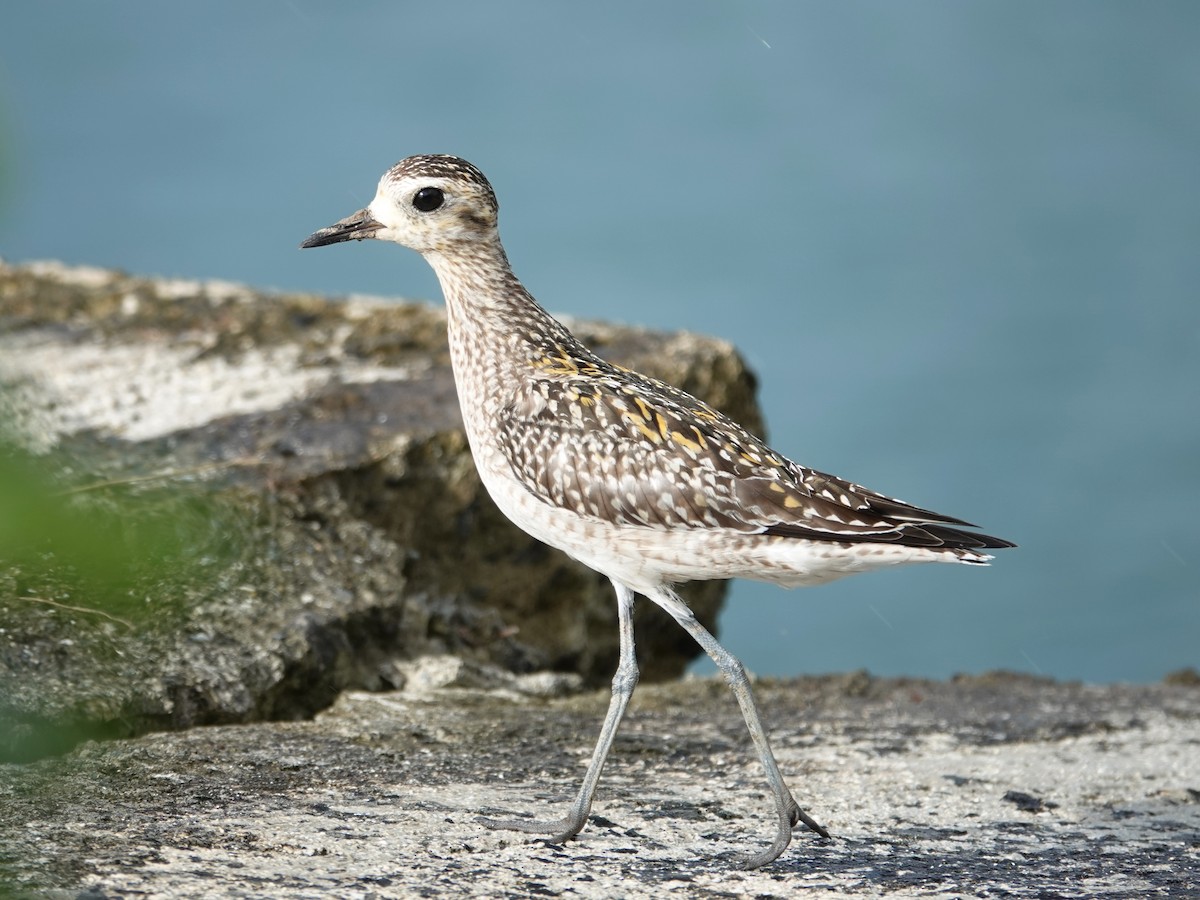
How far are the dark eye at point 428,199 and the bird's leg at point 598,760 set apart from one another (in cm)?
185

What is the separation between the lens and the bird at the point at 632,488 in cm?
545

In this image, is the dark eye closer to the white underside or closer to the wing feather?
the wing feather

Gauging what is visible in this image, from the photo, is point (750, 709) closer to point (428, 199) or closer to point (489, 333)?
point (489, 333)

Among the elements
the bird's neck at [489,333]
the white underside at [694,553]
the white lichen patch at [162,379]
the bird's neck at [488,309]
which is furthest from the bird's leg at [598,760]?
the white lichen patch at [162,379]

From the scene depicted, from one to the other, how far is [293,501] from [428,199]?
2.55 m

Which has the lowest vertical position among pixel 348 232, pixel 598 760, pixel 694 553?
pixel 598 760

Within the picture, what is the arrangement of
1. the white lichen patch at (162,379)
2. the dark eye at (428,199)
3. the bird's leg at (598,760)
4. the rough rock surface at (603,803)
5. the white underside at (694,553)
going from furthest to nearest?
the white lichen patch at (162,379) → the dark eye at (428,199) → the bird's leg at (598,760) → the white underside at (694,553) → the rough rock surface at (603,803)

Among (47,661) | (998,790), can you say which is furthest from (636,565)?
(47,661)

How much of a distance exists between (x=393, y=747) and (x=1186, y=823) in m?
3.56

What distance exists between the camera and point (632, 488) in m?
5.57

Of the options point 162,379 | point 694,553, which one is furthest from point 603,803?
point 162,379

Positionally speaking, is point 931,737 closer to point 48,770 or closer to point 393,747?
point 393,747

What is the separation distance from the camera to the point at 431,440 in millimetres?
8742

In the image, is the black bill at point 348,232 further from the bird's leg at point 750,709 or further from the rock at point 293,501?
the bird's leg at point 750,709
